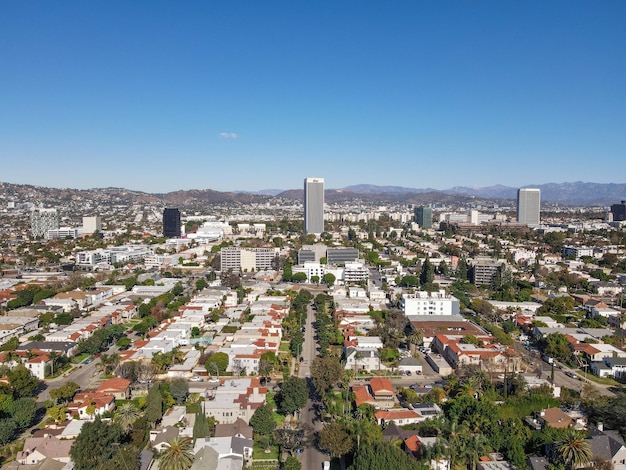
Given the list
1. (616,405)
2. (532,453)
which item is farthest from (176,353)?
(616,405)

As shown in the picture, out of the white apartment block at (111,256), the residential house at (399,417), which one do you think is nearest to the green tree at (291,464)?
the residential house at (399,417)

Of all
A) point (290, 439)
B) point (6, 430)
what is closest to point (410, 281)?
point (290, 439)

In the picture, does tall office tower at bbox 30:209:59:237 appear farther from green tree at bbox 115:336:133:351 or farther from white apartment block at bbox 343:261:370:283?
green tree at bbox 115:336:133:351

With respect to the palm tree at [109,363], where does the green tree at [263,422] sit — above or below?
above

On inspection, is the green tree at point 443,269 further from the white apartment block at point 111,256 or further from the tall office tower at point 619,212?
the tall office tower at point 619,212

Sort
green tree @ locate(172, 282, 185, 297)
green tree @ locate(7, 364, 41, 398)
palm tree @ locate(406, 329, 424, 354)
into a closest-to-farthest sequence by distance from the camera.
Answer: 1. green tree @ locate(7, 364, 41, 398)
2. palm tree @ locate(406, 329, 424, 354)
3. green tree @ locate(172, 282, 185, 297)

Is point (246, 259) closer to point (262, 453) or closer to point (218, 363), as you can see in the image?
point (218, 363)

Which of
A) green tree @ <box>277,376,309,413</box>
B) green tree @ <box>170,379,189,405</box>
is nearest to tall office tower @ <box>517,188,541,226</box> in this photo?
green tree @ <box>277,376,309,413</box>
